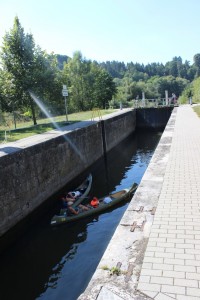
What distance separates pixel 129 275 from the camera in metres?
4.16

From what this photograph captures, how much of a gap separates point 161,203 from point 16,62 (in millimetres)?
16717

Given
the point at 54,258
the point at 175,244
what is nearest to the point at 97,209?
the point at 54,258

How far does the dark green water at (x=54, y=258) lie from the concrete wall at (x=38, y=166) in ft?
3.13

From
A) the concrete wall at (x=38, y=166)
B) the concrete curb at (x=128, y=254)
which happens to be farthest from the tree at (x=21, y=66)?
the concrete curb at (x=128, y=254)

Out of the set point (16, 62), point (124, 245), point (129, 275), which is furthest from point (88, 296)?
point (16, 62)

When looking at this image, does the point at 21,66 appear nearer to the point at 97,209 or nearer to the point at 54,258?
the point at 97,209

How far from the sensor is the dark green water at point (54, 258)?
320 inches

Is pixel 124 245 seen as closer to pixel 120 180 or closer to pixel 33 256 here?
pixel 33 256

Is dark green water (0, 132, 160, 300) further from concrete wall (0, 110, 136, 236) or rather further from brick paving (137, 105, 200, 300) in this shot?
brick paving (137, 105, 200, 300)

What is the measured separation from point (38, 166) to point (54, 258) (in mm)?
4761

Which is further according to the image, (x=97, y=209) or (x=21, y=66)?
(x=21, y=66)

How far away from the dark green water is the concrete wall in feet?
3.13

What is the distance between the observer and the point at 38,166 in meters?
13.4

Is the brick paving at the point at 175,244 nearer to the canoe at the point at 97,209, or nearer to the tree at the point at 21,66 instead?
the canoe at the point at 97,209
